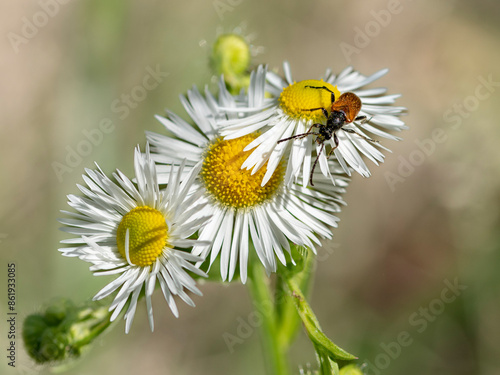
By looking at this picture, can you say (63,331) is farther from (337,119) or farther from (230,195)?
(337,119)

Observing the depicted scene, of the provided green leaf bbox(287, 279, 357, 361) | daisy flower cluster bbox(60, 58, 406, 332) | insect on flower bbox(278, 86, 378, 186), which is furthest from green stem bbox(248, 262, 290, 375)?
insect on flower bbox(278, 86, 378, 186)

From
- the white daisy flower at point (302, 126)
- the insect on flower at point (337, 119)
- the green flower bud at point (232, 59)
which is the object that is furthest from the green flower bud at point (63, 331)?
the green flower bud at point (232, 59)

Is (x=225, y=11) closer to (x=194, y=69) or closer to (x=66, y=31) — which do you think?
(x=194, y=69)

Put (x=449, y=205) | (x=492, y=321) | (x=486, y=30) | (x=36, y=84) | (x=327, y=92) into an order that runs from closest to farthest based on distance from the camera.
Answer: (x=327, y=92) → (x=492, y=321) → (x=449, y=205) → (x=36, y=84) → (x=486, y=30)

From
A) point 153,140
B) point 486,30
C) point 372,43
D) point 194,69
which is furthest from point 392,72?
point 153,140

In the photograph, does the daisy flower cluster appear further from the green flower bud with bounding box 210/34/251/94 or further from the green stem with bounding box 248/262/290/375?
the green flower bud with bounding box 210/34/251/94

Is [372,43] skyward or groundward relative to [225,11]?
groundward

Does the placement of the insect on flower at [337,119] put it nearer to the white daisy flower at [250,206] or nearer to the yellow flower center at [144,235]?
the white daisy flower at [250,206]
